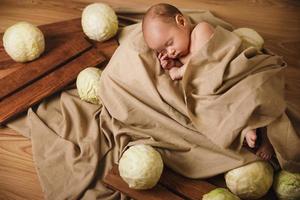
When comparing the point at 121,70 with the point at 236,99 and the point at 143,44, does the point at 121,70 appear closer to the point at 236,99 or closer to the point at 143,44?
the point at 143,44

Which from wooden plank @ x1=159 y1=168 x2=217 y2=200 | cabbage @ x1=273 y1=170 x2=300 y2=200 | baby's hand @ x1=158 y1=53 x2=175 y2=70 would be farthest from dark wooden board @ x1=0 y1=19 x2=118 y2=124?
cabbage @ x1=273 y1=170 x2=300 y2=200

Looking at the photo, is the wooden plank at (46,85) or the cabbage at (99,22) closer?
the wooden plank at (46,85)

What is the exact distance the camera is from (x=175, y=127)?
1.50m

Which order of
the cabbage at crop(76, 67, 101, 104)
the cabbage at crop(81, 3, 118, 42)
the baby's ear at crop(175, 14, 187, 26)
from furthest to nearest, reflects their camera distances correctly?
the cabbage at crop(81, 3, 118, 42), the cabbage at crop(76, 67, 101, 104), the baby's ear at crop(175, 14, 187, 26)

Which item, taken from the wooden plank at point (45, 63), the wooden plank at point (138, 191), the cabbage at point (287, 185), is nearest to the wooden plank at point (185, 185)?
the wooden plank at point (138, 191)

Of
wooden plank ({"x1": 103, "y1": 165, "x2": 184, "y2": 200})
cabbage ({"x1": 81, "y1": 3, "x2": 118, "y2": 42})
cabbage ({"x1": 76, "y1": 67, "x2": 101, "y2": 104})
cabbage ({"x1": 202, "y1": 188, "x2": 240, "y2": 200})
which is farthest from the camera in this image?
cabbage ({"x1": 81, "y1": 3, "x2": 118, "y2": 42})

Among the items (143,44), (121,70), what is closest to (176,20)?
(143,44)

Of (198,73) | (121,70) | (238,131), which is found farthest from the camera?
(121,70)

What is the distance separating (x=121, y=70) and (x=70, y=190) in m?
0.53

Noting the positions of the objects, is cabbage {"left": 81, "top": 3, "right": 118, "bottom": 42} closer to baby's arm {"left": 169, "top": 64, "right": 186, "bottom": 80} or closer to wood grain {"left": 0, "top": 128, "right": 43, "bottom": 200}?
baby's arm {"left": 169, "top": 64, "right": 186, "bottom": 80}

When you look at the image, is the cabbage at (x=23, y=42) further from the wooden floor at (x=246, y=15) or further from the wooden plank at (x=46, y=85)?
the wooden floor at (x=246, y=15)

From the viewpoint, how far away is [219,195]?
130 centimetres

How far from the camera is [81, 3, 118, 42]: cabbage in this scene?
Result: 1.83 meters

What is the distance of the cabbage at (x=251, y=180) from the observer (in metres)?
1.37
